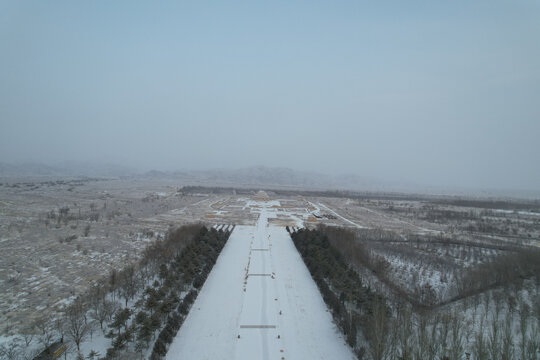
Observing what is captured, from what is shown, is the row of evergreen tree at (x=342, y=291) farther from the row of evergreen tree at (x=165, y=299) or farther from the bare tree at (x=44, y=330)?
the bare tree at (x=44, y=330)

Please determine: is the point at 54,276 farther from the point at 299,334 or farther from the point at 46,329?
the point at 299,334

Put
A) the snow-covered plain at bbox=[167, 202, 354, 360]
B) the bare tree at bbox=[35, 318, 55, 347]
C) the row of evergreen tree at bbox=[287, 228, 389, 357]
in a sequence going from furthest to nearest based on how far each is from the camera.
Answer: the row of evergreen tree at bbox=[287, 228, 389, 357] → the snow-covered plain at bbox=[167, 202, 354, 360] → the bare tree at bbox=[35, 318, 55, 347]

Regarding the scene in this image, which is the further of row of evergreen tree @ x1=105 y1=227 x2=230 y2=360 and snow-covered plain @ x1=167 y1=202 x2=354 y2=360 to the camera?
snow-covered plain @ x1=167 y1=202 x2=354 y2=360

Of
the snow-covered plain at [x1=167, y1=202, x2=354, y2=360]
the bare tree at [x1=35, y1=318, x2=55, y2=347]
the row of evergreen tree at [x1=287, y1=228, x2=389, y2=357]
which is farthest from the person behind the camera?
the row of evergreen tree at [x1=287, y1=228, x2=389, y2=357]

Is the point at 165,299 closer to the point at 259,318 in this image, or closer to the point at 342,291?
the point at 259,318

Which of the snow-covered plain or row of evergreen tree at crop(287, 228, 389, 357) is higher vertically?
row of evergreen tree at crop(287, 228, 389, 357)

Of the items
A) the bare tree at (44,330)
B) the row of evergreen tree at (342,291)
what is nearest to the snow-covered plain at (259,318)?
the row of evergreen tree at (342,291)

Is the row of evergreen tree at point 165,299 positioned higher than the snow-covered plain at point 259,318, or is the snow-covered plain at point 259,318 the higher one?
the row of evergreen tree at point 165,299

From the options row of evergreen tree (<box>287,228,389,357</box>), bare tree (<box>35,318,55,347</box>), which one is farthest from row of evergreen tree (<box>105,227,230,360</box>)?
row of evergreen tree (<box>287,228,389,357</box>)

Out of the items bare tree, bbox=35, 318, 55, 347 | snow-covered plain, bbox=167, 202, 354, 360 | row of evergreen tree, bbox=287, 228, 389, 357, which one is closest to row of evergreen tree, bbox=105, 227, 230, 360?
snow-covered plain, bbox=167, 202, 354, 360

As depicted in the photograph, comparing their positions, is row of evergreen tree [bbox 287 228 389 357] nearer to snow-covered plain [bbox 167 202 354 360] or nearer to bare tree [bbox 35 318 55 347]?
snow-covered plain [bbox 167 202 354 360]
